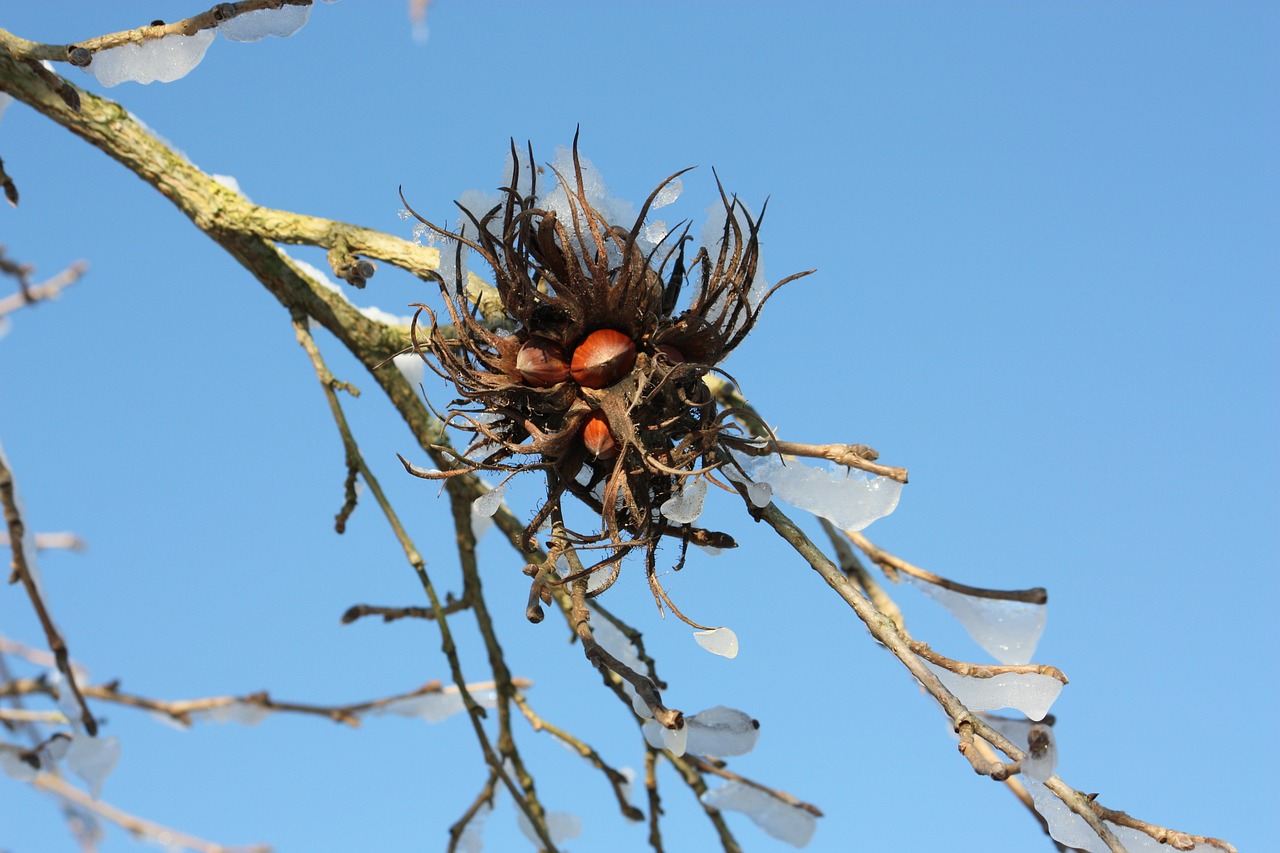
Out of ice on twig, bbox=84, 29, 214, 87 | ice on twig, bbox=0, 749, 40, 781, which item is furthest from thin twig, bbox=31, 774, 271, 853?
ice on twig, bbox=84, 29, 214, 87

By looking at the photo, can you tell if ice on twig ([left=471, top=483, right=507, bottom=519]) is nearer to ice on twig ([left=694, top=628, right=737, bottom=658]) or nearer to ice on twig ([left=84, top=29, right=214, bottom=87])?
ice on twig ([left=694, top=628, right=737, bottom=658])

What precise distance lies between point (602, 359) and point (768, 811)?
Answer: 154cm

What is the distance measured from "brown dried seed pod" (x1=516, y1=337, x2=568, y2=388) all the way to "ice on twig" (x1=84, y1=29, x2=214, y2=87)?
0.93m

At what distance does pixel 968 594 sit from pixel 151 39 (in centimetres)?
191

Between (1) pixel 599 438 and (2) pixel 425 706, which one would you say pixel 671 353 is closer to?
(1) pixel 599 438

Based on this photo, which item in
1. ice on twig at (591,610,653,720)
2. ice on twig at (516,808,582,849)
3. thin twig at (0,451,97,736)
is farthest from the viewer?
ice on twig at (516,808,582,849)

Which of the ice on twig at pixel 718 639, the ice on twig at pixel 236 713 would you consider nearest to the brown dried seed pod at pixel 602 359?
the ice on twig at pixel 718 639

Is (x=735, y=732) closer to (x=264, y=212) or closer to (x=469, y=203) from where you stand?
(x=469, y=203)

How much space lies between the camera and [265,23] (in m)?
2.19

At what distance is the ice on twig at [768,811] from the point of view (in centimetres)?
289

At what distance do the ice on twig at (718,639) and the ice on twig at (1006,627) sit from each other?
0.54 m

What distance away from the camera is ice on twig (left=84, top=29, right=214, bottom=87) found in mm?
2248

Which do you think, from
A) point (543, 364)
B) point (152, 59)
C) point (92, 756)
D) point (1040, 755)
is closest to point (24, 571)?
point (92, 756)

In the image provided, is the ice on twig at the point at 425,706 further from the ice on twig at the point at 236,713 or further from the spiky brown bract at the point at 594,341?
the spiky brown bract at the point at 594,341
